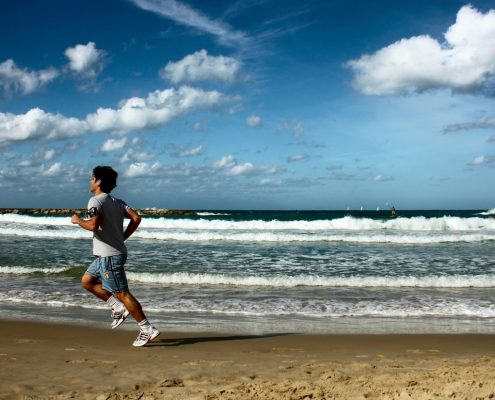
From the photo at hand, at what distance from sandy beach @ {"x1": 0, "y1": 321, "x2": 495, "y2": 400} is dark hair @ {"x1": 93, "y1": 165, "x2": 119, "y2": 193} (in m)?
1.95

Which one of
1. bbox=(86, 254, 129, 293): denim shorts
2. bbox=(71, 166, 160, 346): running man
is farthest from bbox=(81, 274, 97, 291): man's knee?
bbox=(86, 254, 129, 293): denim shorts

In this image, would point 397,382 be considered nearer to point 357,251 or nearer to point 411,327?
point 411,327

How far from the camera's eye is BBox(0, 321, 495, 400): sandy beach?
3.83 meters

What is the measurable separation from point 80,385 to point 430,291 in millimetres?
8540

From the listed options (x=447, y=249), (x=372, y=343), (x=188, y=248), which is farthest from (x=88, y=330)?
(x=447, y=249)

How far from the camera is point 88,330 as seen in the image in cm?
659

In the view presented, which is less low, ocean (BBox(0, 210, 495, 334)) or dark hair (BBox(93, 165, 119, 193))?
dark hair (BBox(93, 165, 119, 193))

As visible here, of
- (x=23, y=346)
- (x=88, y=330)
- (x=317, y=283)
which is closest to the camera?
(x=23, y=346)

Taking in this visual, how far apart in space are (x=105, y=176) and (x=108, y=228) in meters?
0.63

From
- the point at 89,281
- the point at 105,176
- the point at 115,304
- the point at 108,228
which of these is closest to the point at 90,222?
the point at 108,228

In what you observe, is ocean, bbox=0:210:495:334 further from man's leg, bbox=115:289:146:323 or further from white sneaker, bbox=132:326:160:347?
man's leg, bbox=115:289:146:323

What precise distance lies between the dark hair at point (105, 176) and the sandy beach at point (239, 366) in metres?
1.95

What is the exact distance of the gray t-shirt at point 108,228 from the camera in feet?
17.5

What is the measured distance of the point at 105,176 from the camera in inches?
214
